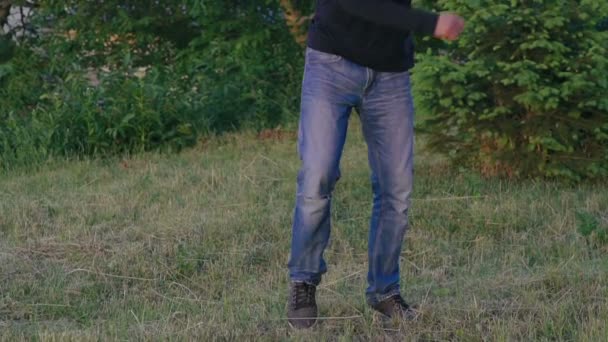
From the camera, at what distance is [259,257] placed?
6.74 meters

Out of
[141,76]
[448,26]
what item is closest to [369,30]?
[448,26]

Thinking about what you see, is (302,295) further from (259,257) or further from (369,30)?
(259,257)

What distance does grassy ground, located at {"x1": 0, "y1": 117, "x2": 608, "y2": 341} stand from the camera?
202 inches

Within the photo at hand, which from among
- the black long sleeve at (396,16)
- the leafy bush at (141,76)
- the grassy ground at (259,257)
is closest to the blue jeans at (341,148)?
the black long sleeve at (396,16)

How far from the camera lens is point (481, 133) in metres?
8.47

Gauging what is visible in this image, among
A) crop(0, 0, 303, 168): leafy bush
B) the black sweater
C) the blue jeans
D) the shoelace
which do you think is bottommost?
crop(0, 0, 303, 168): leafy bush

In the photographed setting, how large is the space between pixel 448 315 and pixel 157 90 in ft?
23.2

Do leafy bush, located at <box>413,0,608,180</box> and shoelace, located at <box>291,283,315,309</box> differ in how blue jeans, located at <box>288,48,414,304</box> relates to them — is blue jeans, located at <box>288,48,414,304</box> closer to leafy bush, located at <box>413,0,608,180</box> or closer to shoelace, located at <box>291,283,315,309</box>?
shoelace, located at <box>291,283,315,309</box>

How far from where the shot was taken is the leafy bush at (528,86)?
8.07 m

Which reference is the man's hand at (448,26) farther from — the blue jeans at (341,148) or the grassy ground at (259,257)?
the grassy ground at (259,257)

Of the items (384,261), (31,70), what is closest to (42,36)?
(31,70)

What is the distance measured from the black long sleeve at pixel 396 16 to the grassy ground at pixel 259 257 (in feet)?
4.62

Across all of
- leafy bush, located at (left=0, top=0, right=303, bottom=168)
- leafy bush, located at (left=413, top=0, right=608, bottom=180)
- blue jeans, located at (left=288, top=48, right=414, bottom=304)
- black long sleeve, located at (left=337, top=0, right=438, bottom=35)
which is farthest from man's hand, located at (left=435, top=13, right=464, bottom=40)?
leafy bush, located at (left=0, top=0, right=303, bottom=168)

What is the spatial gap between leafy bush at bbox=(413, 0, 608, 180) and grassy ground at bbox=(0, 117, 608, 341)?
0.91 feet
